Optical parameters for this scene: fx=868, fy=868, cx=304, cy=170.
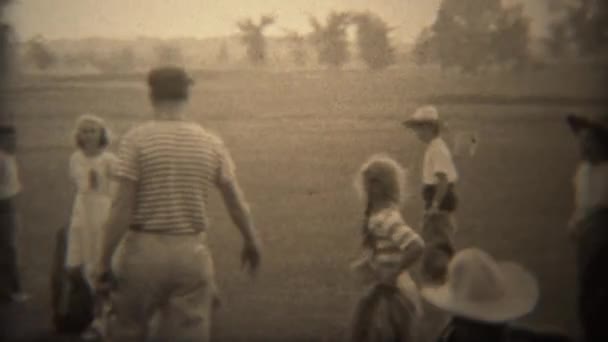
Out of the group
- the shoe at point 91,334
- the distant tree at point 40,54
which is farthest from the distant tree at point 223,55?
the shoe at point 91,334

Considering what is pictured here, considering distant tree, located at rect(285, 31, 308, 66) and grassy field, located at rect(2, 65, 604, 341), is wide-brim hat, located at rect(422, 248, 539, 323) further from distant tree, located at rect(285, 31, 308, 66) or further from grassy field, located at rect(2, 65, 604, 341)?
distant tree, located at rect(285, 31, 308, 66)

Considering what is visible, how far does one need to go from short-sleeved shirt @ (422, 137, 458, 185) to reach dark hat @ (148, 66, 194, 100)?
1.33m

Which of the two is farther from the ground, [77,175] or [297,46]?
[297,46]

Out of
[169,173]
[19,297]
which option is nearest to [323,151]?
[169,173]

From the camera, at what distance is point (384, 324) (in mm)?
4480

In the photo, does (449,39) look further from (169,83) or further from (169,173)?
(169,173)

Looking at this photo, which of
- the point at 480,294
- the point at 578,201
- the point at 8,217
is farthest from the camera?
the point at 8,217


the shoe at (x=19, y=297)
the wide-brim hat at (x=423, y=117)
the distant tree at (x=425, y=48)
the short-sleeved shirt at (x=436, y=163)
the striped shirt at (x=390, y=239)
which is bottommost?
the shoe at (x=19, y=297)

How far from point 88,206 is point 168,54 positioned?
93 cm

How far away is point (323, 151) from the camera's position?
187 inches

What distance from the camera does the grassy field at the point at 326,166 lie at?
4.64 metres

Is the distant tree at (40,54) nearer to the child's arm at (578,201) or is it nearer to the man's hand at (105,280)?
the man's hand at (105,280)

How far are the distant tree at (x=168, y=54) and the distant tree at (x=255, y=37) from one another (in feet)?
1.17

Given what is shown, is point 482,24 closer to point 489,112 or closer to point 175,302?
point 489,112
